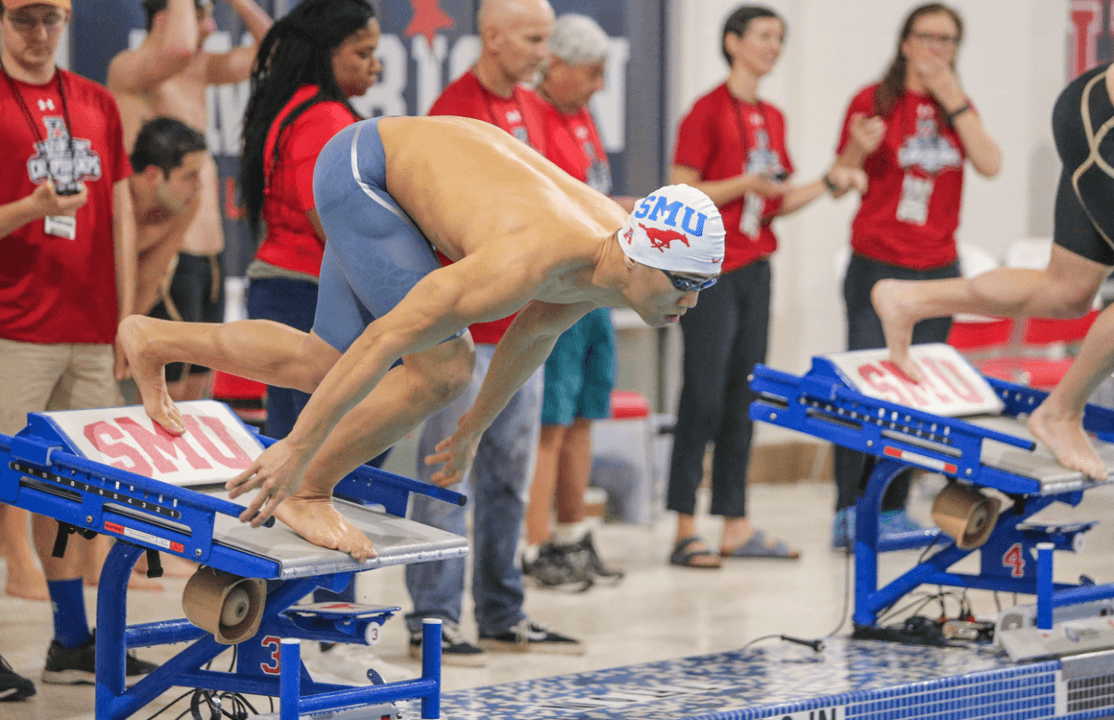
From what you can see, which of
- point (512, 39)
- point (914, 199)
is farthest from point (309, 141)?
point (914, 199)

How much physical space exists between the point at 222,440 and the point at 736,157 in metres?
3.08

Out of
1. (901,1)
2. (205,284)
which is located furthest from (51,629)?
(901,1)

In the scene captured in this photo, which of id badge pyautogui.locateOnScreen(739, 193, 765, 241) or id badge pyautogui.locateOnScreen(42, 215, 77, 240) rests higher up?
id badge pyautogui.locateOnScreen(739, 193, 765, 241)

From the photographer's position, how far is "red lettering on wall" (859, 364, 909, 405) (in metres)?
4.39

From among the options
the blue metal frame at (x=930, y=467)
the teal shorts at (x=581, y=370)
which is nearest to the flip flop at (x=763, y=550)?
the teal shorts at (x=581, y=370)

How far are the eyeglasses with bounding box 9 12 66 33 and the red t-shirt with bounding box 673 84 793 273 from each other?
2.70m

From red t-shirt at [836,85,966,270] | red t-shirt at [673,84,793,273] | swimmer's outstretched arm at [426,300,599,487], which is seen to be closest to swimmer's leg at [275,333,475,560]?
swimmer's outstretched arm at [426,300,599,487]

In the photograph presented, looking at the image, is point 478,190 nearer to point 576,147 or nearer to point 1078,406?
point 576,147

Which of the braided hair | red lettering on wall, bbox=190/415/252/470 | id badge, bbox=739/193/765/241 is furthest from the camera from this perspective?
id badge, bbox=739/193/765/241

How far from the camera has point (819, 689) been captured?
12.3ft

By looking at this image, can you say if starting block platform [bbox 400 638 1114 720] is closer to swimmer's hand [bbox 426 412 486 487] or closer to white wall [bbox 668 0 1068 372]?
swimmer's hand [bbox 426 412 486 487]

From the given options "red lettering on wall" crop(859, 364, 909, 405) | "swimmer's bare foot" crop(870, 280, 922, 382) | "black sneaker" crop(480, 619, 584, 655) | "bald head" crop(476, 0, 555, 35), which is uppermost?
"bald head" crop(476, 0, 555, 35)

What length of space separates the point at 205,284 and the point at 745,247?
2197 millimetres

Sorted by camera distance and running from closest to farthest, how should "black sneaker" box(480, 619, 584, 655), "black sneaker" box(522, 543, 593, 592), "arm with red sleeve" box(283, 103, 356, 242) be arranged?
"arm with red sleeve" box(283, 103, 356, 242) < "black sneaker" box(480, 619, 584, 655) < "black sneaker" box(522, 543, 593, 592)
